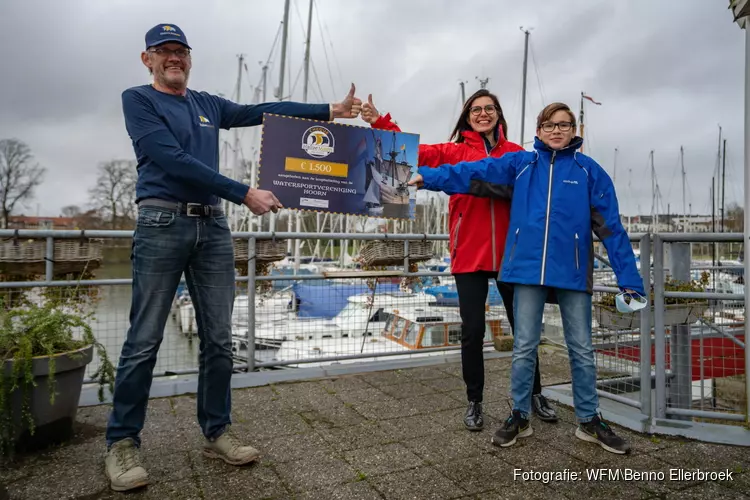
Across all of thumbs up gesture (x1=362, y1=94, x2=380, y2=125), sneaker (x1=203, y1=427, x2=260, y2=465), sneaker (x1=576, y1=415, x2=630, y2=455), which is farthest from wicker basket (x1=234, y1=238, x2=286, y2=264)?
sneaker (x1=576, y1=415, x2=630, y2=455)

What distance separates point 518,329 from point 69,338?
2.54 meters

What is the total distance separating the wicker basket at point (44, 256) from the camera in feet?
11.0

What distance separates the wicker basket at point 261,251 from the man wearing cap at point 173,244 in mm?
1617

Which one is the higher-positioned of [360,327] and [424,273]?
[424,273]

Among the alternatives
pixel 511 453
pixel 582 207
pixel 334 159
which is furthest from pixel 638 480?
pixel 334 159

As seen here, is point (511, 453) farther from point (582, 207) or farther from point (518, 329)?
point (582, 207)

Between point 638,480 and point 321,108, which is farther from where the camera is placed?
point 321,108

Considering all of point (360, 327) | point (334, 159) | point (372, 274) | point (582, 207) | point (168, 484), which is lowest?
point (168, 484)

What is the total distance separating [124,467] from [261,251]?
2211mm

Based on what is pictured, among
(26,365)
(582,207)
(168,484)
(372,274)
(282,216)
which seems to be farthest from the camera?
(282,216)

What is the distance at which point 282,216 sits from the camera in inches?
559

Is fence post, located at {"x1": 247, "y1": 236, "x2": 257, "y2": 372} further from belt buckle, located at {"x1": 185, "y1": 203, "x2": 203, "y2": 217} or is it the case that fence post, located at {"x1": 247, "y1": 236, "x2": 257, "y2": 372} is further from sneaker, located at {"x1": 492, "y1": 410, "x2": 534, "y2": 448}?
sneaker, located at {"x1": 492, "y1": 410, "x2": 534, "y2": 448}

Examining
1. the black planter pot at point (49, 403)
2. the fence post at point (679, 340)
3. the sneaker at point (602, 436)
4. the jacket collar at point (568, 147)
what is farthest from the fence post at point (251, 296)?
the fence post at point (679, 340)

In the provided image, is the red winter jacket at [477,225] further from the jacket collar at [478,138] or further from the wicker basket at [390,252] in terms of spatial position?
the wicker basket at [390,252]
